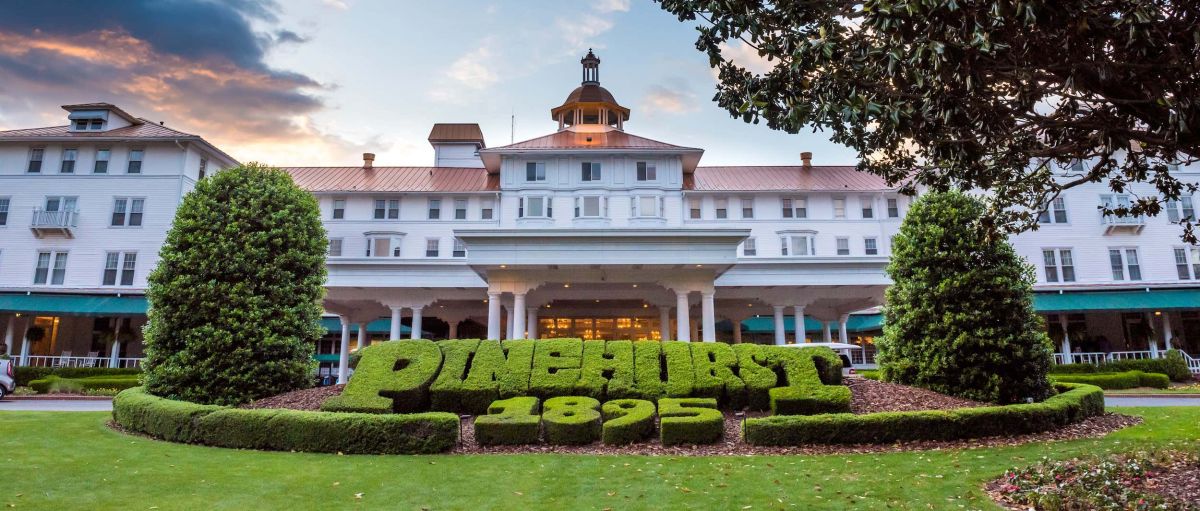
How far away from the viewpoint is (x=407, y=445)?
1086 centimetres

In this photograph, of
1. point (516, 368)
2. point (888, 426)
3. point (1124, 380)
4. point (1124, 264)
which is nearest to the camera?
point (888, 426)

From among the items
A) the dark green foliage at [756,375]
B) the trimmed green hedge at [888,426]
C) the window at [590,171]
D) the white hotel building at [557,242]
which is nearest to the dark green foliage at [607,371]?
the dark green foliage at [756,375]

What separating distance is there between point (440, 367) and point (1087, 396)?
15328 millimetres

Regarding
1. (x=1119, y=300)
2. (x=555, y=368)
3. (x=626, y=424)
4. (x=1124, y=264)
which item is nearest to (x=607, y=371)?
(x=555, y=368)

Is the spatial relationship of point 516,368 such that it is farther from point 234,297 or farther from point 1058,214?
point 1058,214

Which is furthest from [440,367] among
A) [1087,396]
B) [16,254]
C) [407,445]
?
[16,254]

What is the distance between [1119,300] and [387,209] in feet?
138

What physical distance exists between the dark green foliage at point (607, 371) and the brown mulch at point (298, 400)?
20.4ft

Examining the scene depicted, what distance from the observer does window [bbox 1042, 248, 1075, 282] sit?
35.9m

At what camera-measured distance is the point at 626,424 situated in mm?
11953

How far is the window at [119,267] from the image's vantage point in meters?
33.2

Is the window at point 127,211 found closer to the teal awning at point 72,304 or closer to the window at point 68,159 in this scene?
the window at point 68,159

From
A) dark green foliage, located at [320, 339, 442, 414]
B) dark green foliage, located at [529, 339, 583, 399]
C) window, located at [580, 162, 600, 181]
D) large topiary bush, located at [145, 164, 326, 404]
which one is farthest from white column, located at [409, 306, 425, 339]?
dark green foliage, located at [529, 339, 583, 399]

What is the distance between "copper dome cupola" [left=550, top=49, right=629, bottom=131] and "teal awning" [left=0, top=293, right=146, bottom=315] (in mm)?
26408
